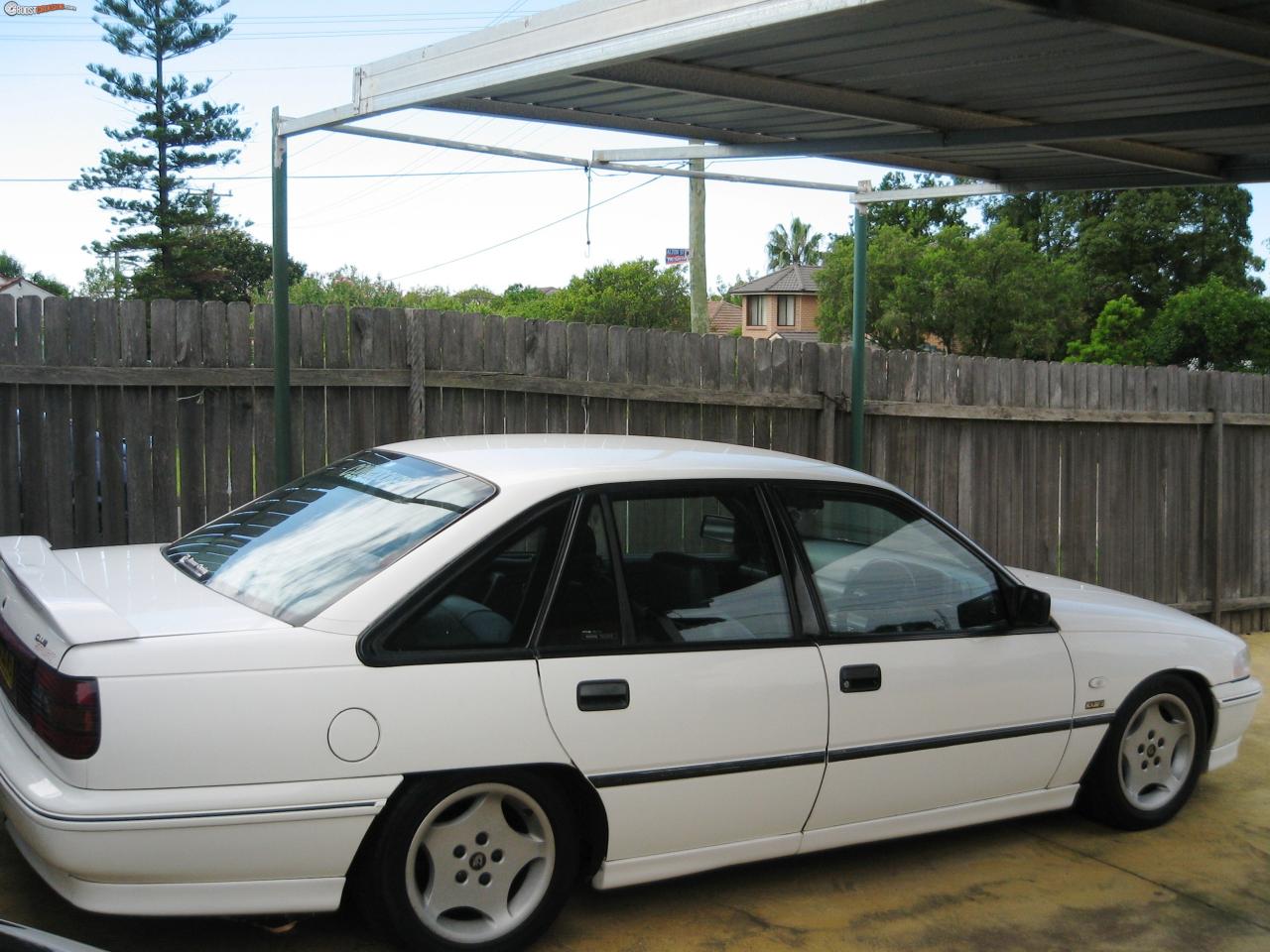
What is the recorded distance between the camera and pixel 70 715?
3240 millimetres

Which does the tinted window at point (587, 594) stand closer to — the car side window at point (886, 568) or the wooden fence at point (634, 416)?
the car side window at point (886, 568)

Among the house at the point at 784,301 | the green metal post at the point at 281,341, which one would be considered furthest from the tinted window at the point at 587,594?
the house at the point at 784,301

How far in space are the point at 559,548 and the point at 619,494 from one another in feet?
1.03

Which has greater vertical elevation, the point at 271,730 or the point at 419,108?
the point at 419,108

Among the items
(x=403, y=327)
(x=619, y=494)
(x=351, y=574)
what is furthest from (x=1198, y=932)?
(x=403, y=327)

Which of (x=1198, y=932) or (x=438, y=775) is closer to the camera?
(x=438, y=775)

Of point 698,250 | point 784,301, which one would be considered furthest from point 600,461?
point 784,301

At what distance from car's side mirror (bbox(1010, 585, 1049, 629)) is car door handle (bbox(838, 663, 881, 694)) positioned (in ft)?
2.34

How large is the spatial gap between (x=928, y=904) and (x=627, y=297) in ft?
163

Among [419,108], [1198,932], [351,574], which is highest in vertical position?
[419,108]

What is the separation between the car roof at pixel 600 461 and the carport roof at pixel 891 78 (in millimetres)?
A: 1505

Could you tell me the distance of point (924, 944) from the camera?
13.6 feet

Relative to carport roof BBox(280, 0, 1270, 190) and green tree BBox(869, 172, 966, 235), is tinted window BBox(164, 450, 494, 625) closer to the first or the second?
carport roof BBox(280, 0, 1270, 190)

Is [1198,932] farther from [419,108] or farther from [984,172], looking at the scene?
[984,172]
